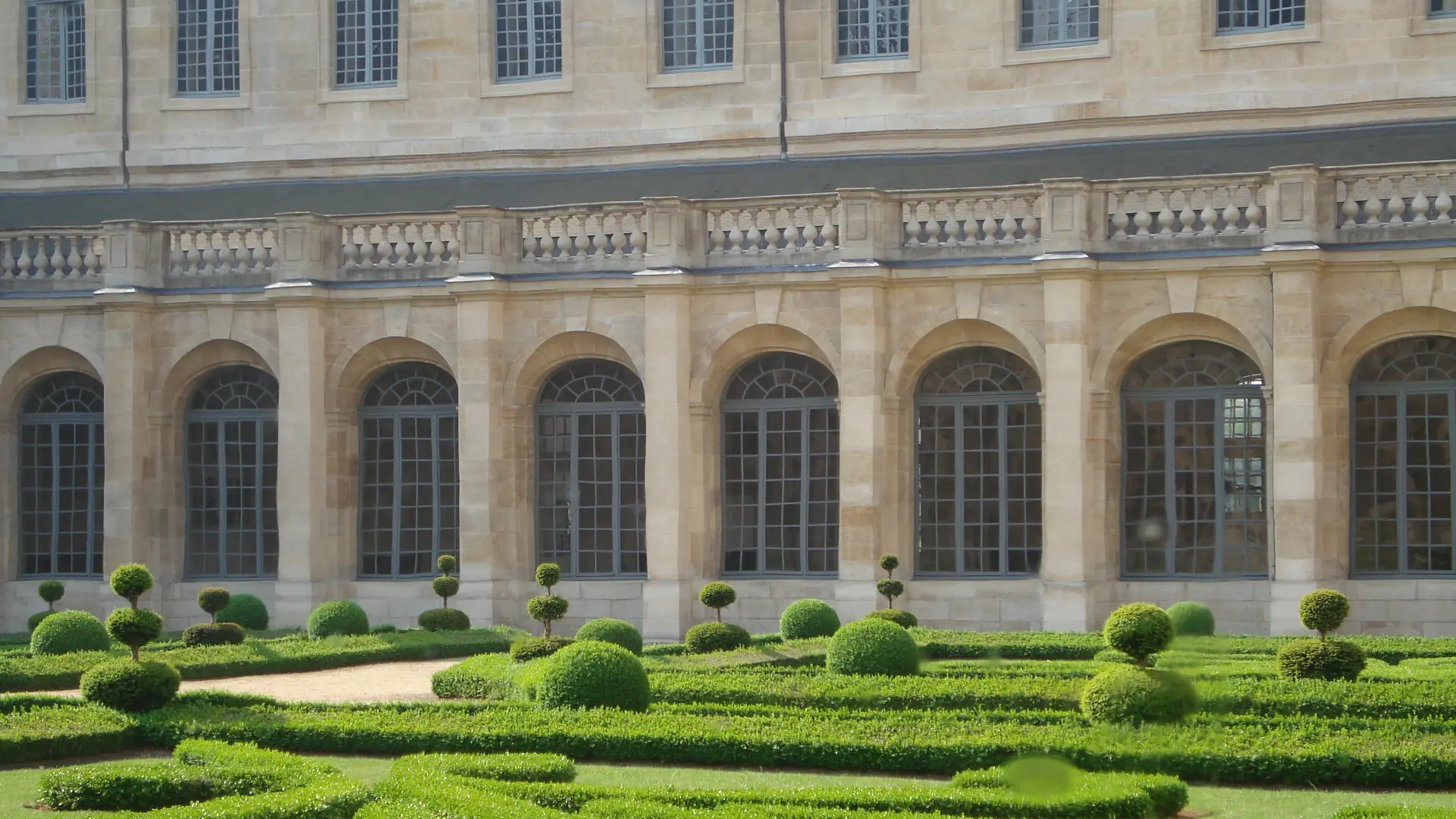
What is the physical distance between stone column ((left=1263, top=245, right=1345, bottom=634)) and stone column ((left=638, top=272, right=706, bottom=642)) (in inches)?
351

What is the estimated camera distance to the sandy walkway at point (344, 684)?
22.9 m

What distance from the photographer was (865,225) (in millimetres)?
30844

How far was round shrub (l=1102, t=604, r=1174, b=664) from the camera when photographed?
18812 mm

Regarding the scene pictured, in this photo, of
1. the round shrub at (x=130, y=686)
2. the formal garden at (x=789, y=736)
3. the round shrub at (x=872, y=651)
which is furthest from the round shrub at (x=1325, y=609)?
the round shrub at (x=130, y=686)

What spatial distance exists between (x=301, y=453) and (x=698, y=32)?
1118cm

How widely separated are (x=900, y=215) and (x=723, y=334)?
3367 mm

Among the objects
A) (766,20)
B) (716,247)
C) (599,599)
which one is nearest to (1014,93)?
(766,20)

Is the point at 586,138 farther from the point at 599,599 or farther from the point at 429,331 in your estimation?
the point at 599,599

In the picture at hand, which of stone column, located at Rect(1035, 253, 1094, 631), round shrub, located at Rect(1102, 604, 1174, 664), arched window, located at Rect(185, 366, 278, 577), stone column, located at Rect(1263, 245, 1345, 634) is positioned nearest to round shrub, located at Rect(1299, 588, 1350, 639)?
round shrub, located at Rect(1102, 604, 1174, 664)

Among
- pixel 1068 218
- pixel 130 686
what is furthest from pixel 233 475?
pixel 130 686

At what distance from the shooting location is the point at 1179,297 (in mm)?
29594

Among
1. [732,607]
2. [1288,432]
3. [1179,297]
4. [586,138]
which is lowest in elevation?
[732,607]

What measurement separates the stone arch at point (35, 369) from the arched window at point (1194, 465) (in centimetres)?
1776

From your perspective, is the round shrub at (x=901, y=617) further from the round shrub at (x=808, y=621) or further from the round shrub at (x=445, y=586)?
the round shrub at (x=445, y=586)
